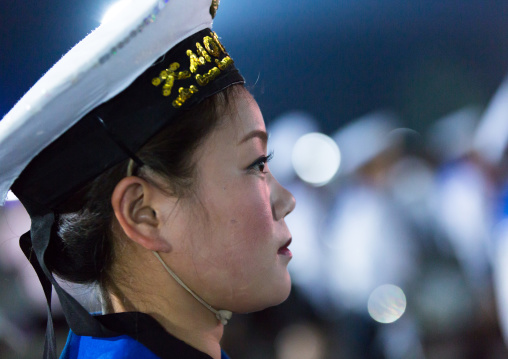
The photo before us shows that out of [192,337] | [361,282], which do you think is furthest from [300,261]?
[192,337]

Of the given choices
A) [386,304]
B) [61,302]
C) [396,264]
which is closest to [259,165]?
[61,302]

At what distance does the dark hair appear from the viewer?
973 mm

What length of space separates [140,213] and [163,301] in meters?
0.20

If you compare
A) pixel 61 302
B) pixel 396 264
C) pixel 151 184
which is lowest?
pixel 396 264

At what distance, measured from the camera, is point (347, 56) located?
4.62 m

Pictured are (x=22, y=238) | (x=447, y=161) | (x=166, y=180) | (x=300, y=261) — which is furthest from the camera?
(x=300, y=261)

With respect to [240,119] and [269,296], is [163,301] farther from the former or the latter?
[240,119]

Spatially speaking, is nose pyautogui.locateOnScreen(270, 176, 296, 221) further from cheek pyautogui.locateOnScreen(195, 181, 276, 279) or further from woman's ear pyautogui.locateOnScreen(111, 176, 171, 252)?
woman's ear pyautogui.locateOnScreen(111, 176, 171, 252)

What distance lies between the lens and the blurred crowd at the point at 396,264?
2996 millimetres

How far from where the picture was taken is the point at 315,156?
5.11 metres

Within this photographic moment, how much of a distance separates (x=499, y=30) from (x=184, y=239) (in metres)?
4.10

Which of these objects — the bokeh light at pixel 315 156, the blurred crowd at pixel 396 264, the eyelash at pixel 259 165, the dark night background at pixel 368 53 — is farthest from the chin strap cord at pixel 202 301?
the bokeh light at pixel 315 156

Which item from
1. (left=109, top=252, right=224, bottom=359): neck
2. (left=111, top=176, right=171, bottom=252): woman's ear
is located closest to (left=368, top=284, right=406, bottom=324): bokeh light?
(left=109, top=252, right=224, bottom=359): neck

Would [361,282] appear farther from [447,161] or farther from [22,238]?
[22,238]
